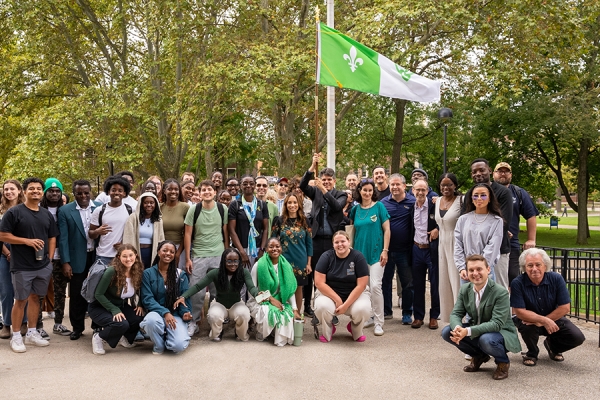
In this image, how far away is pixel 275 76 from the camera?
50.9ft

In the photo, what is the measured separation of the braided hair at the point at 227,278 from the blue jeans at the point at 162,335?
75 cm

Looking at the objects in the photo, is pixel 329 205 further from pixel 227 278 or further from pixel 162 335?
pixel 162 335

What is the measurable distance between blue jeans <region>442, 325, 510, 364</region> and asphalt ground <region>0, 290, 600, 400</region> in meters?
0.23

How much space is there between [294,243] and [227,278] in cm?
108

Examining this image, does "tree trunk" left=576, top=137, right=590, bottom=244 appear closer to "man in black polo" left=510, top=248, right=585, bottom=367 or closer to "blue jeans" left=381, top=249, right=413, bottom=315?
"blue jeans" left=381, top=249, right=413, bottom=315

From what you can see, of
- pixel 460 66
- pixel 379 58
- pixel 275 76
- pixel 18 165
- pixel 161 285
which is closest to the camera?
pixel 161 285

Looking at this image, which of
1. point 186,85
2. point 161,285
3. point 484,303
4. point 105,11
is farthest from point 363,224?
point 105,11

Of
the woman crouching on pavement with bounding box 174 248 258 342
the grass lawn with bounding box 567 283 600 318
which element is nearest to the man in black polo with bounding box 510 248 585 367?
the grass lawn with bounding box 567 283 600 318

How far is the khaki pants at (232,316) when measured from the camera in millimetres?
6695

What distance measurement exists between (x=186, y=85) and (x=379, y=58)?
928 cm

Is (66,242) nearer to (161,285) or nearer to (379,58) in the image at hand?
(161,285)

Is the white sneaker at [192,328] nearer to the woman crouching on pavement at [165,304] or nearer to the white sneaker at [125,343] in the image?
the woman crouching on pavement at [165,304]

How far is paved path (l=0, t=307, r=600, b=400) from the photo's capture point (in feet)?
16.8

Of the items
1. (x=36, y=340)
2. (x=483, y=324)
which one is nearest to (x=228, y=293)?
(x=36, y=340)
